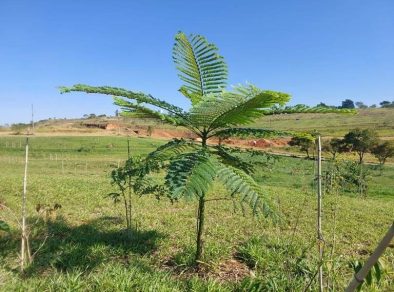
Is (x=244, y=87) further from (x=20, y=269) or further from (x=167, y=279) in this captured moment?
(x=20, y=269)

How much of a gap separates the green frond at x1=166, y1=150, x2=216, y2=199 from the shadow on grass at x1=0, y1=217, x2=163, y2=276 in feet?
8.34

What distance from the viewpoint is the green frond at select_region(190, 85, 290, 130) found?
297 centimetres

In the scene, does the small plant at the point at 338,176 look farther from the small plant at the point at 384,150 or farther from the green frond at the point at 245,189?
the small plant at the point at 384,150

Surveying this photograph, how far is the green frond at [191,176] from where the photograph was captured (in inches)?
111

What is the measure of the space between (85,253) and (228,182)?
3.38 metres

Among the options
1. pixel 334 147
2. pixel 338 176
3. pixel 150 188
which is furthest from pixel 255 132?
pixel 334 147

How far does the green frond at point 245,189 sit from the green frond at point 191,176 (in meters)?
0.11

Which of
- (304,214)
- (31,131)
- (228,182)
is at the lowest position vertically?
(304,214)

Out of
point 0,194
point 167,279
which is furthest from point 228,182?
point 0,194

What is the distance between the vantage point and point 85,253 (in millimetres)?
5715

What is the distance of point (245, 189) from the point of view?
124 inches

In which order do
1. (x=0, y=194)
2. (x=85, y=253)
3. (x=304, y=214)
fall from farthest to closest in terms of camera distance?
(x=0, y=194) → (x=304, y=214) → (x=85, y=253)

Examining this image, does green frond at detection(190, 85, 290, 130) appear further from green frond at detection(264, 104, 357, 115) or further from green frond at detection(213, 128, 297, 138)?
green frond at detection(213, 128, 297, 138)

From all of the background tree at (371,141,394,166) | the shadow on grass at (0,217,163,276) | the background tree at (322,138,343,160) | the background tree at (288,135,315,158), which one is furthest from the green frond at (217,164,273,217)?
the background tree at (371,141,394,166)
